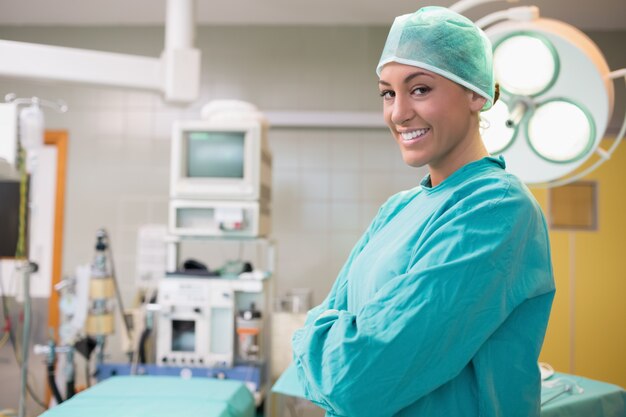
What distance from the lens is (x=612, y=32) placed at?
4.18 metres

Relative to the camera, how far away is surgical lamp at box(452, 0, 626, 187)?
→ 165cm

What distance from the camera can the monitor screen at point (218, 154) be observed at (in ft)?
9.86

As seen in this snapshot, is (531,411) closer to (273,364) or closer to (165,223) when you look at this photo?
(273,364)

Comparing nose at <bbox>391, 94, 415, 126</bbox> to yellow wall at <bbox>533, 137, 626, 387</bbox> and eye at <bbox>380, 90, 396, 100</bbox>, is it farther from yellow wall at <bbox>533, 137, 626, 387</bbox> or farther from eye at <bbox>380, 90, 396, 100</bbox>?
yellow wall at <bbox>533, 137, 626, 387</bbox>

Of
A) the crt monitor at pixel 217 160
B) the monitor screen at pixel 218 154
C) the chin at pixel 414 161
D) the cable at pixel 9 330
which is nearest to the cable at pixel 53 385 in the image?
the crt monitor at pixel 217 160

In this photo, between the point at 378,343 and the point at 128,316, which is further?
the point at 128,316

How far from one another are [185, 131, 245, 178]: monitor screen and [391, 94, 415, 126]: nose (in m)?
2.09

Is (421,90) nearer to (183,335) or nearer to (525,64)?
(525,64)

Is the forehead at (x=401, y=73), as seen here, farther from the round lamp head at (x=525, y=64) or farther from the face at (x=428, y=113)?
the round lamp head at (x=525, y=64)

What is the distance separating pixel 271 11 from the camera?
4.00 metres

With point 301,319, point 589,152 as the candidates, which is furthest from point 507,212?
point 301,319

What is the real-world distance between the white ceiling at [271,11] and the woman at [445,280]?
9.87 feet

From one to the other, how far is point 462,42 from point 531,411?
652 millimetres

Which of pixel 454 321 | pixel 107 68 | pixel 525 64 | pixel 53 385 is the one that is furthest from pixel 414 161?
pixel 53 385
